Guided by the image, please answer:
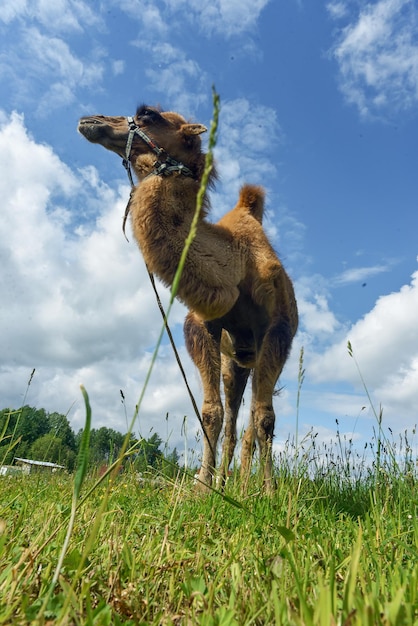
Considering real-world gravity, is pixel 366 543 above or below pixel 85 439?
above

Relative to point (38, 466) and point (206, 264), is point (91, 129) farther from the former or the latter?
point (38, 466)

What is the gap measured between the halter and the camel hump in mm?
1286

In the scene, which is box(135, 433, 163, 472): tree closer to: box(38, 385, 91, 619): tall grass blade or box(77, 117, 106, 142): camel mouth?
box(38, 385, 91, 619): tall grass blade

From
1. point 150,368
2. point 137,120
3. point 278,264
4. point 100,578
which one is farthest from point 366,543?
point 137,120

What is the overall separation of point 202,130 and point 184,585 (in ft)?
14.2

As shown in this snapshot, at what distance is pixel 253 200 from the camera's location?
19.7 ft

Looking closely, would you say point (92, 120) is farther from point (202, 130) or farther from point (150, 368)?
point (150, 368)

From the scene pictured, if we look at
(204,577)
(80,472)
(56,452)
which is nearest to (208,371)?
(56,452)

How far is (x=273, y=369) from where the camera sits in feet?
15.8

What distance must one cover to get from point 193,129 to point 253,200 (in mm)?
1309

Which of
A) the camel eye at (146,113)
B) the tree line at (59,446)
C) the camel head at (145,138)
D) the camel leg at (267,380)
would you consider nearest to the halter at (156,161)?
the camel head at (145,138)

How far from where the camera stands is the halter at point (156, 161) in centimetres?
477

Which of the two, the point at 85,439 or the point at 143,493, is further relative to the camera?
the point at 143,493

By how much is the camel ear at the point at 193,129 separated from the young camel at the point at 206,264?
0.01m
